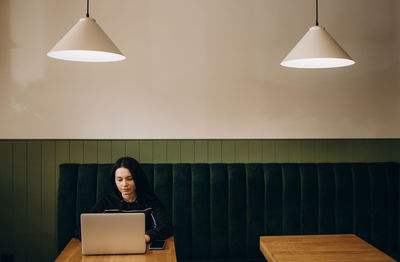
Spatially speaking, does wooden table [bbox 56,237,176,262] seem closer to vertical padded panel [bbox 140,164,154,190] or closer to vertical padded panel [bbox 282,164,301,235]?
vertical padded panel [bbox 140,164,154,190]

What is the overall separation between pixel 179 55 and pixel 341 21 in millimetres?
1300

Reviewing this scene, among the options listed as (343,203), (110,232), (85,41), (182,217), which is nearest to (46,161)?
(182,217)

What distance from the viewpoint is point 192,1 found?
2824mm

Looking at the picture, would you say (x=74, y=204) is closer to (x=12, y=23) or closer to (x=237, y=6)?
(x=12, y=23)

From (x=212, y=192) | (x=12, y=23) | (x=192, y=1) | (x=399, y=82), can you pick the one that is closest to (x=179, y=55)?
(x=192, y=1)

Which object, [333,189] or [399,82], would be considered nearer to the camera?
[333,189]

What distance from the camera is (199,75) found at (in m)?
2.84

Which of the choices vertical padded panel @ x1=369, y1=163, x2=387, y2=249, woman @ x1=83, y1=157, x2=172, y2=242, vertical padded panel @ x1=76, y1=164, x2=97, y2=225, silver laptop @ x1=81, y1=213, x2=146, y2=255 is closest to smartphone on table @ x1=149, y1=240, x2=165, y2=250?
silver laptop @ x1=81, y1=213, x2=146, y2=255

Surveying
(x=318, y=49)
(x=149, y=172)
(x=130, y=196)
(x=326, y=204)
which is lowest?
(x=326, y=204)

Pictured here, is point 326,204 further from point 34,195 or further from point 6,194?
point 6,194

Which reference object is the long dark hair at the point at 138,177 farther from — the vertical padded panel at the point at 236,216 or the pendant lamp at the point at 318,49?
the pendant lamp at the point at 318,49

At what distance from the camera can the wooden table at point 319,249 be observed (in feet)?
5.62

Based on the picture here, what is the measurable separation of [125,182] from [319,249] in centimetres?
117

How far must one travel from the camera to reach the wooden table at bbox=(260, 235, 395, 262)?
5.62 ft
